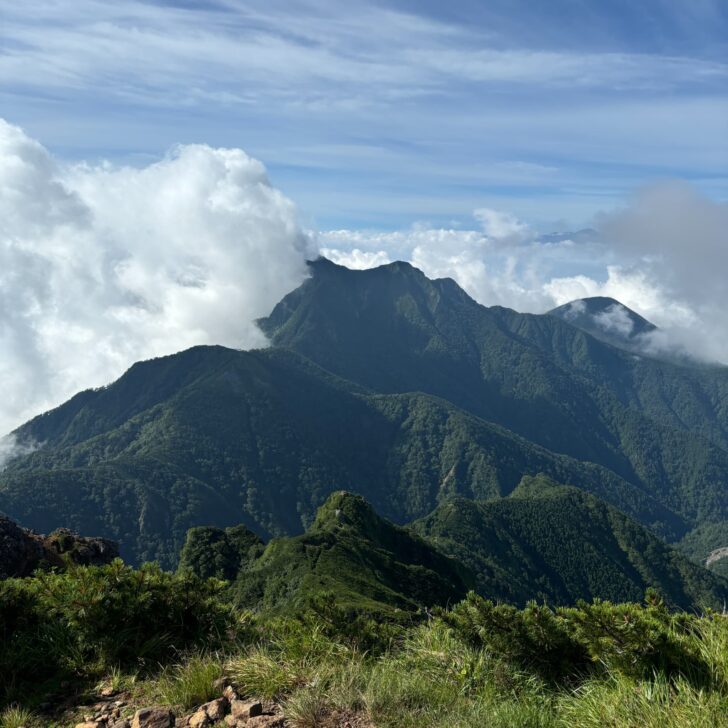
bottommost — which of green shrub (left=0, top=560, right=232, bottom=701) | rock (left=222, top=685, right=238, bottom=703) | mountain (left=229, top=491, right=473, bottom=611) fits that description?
mountain (left=229, top=491, right=473, bottom=611)

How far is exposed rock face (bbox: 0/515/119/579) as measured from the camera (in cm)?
3153

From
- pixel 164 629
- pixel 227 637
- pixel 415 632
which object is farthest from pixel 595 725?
pixel 164 629

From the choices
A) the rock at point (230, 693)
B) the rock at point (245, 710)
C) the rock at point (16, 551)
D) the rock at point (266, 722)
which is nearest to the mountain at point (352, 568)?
the rock at point (16, 551)

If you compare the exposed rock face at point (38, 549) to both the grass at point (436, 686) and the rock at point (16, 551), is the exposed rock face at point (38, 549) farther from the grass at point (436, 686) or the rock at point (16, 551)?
the grass at point (436, 686)

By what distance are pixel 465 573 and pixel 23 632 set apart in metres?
121

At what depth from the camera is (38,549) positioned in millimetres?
34750

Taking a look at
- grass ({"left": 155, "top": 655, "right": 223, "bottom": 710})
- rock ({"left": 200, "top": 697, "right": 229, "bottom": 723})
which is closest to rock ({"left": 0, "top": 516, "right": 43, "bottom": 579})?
grass ({"left": 155, "top": 655, "right": 223, "bottom": 710})

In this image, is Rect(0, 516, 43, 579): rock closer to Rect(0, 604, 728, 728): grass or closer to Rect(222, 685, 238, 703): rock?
Rect(0, 604, 728, 728): grass

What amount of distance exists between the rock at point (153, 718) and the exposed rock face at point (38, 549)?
21.3m

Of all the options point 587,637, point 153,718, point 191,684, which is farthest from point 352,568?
point 153,718

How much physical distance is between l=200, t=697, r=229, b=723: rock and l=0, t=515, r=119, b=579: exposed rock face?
21784 millimetres

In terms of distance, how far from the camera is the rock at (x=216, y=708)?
9079mm

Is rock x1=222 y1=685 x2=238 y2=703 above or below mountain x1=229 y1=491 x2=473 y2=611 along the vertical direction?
above

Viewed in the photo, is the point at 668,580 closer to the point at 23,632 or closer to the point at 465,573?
the point at 465,573
